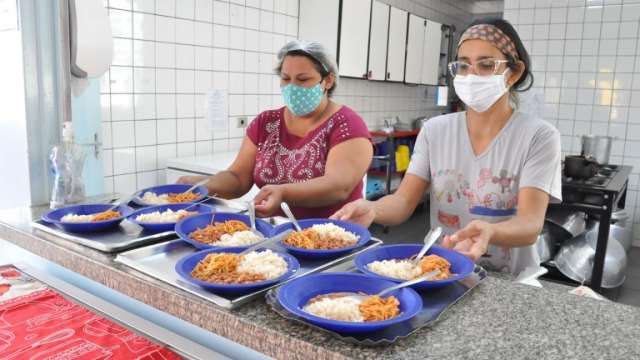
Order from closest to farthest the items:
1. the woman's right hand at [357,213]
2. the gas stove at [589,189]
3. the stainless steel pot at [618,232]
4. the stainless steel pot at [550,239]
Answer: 1. the woman's right hand at [357,213]
2. the gas stove at [589,189]
3. the stainless steel pot at [550,239]
4. the stainless steel pot at [618,232]

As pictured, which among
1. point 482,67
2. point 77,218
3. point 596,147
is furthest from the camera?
point 596,147

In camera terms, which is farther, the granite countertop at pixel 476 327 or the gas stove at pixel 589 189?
the gas stove at pixel 589 189

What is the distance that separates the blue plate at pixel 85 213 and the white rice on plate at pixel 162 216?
65 mm

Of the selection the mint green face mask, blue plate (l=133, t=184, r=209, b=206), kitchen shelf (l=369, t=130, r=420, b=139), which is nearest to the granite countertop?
blue plate (l=133, t=184, r=209, b=206)

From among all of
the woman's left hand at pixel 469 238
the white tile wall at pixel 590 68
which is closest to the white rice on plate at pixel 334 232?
the woman's left hand at pixel 469 238

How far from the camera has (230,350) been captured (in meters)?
1.09

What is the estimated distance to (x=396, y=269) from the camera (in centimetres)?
107

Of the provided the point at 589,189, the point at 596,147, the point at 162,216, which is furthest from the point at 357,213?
the point at 596,147

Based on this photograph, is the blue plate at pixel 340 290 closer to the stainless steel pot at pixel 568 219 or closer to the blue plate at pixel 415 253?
the blue plate at pixel 415 253

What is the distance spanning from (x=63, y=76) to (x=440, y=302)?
1.75 meters

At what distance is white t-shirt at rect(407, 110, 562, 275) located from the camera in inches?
61.9

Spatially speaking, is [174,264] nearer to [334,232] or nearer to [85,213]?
[334,232]

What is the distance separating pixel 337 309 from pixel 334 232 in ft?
1.44

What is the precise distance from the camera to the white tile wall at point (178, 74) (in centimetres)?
290
